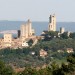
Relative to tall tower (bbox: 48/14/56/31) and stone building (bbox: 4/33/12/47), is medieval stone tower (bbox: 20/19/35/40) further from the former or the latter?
tall tower (bbox: 48/14/56/31)

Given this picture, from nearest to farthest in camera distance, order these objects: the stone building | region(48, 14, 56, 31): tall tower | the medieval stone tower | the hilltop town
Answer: the hilltop town < the stone building < the medieval stone tower < region(48, 14, 56, 31): tall tower

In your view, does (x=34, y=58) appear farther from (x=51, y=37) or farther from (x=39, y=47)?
(x=51, y=37)

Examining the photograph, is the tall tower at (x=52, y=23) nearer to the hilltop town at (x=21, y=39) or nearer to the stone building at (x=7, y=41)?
the hilltop town at (x=21, y=39)

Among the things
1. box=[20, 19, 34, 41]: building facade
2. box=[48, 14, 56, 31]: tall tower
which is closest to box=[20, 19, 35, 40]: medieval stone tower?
box=[20, 19, 34, 41]: building facade

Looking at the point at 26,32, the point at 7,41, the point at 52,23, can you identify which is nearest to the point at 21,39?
the point at 7,41

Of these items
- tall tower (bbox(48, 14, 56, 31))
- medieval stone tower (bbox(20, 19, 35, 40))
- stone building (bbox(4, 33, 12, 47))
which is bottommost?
stone building (bbox(4, 33, 12, 47))

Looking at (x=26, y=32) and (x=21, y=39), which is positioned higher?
(x=26, y=32)

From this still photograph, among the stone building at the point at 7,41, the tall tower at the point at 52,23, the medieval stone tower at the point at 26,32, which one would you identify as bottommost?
the stone building at the point at 7,41

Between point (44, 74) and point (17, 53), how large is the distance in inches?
2054

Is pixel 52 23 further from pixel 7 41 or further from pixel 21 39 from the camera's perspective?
pixel 7 41

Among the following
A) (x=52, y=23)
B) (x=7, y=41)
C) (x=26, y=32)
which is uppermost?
(x=52, y=23)

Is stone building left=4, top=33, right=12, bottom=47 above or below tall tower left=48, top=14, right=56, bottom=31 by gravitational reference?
below

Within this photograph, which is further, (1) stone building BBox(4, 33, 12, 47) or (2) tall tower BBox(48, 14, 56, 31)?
(2) tall tower BBox(48, 14, 56, 31)

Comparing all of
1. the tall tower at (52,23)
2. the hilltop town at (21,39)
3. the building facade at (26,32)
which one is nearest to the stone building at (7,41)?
the hilltop town at (21,39)
